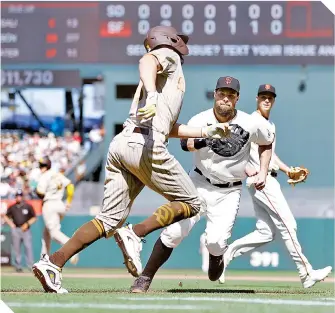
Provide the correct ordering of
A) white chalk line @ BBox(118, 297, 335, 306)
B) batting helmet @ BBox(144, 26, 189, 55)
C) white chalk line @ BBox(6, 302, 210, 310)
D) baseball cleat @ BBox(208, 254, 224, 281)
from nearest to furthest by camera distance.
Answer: white chalk line @ BBox(6, 302, 210, 310) < white chalk line @ BBox(118, 297, 335, 306) < batting helmet @ BBox(144, 26, 189, 55) < baseball cleat @ BBox(208, 254, 224, 281)

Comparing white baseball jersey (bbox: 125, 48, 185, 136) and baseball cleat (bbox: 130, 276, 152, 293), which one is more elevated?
white baseball jersey (bbox: 125, 48, 185, 136)

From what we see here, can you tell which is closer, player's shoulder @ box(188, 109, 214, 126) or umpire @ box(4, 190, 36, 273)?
player's shoulder @ box(188, 109, 214, 126)

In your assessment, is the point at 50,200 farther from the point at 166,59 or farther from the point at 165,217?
the point at 166,59

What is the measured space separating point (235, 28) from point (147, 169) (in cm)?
1262

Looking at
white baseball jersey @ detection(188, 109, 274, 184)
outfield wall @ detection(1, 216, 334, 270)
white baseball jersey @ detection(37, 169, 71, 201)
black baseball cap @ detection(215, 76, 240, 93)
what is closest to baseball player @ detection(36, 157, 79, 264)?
white baseball jersey @ detection(37, 169, 71, 201)

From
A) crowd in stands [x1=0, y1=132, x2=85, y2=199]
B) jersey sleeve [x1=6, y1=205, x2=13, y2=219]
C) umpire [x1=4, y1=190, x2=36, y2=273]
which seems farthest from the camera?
crowd in stands [x1=0, y1=132, x2=85, y2=199]

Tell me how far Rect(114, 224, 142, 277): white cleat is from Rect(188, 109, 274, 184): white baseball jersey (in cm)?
139

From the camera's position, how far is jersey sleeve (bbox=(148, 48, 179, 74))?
662 cm

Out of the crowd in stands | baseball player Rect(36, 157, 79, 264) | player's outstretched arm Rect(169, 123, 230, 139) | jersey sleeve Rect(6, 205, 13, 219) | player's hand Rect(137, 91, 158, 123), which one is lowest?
the crowd in stands

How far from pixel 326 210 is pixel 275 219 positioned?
9.27 metres

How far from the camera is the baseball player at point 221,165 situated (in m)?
7.70

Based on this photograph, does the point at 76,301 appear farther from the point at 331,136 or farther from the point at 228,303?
the point at 331,136

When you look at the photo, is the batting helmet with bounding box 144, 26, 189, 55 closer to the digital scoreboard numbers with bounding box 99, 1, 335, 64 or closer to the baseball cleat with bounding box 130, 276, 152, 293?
the baseball cleat with bounding box 130, 276, 152, 293

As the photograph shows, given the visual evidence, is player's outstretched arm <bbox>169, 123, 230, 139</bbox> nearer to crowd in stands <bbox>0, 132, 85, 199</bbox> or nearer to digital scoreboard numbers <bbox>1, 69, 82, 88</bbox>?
crowd in stands <bbox>0, 132, 85, 199</bbox>
